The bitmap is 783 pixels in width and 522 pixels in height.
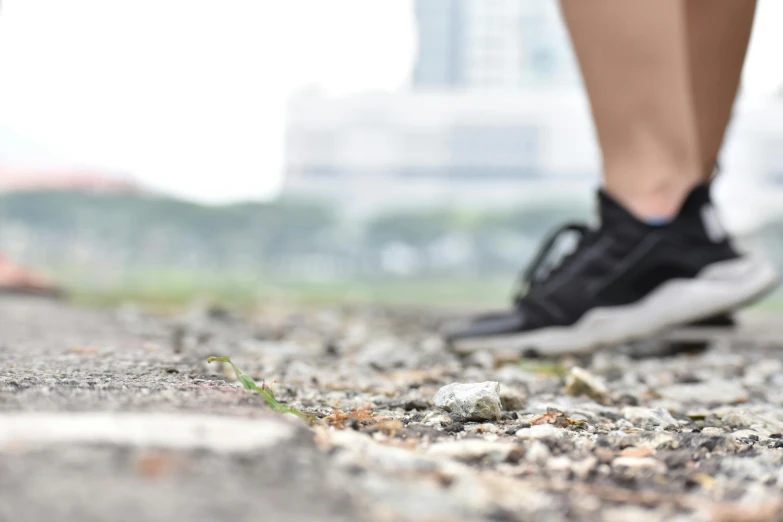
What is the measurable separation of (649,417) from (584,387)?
14cm

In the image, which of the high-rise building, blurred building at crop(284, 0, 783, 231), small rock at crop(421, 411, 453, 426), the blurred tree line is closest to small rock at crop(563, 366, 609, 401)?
small rock at crop(421, 411, 453, 426)

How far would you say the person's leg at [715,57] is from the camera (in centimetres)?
102

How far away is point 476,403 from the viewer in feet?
1.99

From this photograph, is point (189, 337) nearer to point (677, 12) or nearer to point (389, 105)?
point (677, 12)

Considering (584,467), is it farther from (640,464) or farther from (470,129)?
(470,129)

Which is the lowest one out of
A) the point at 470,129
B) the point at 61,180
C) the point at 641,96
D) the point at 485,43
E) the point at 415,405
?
the point at 61,180

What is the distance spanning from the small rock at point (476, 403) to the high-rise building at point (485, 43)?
346 centimetres

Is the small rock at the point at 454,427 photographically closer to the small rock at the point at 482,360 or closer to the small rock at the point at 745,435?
the small rock at the point at 745,435

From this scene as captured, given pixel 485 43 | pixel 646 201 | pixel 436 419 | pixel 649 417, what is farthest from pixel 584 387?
pixel 485 43

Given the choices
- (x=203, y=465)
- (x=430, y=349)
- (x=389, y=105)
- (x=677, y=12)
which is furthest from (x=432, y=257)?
(x=203, y=465)

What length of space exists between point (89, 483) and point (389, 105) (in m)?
3.61

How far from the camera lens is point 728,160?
346cm

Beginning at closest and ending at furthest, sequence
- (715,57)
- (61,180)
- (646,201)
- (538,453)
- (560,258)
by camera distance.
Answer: (538,453), (715,57), (646,201), (560,258), (61,180)

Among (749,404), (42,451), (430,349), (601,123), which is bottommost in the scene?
(430,349)
